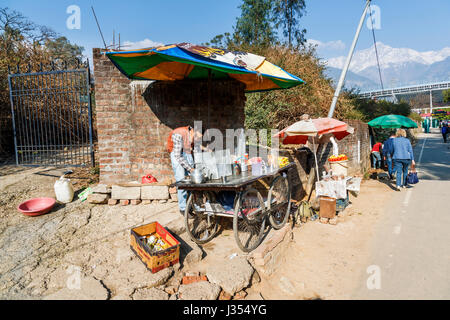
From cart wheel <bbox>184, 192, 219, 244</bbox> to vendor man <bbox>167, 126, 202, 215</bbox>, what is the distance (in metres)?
0.38

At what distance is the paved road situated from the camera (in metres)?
3.17

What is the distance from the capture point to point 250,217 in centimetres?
395

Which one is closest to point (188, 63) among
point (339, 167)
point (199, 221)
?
point (199, 221)

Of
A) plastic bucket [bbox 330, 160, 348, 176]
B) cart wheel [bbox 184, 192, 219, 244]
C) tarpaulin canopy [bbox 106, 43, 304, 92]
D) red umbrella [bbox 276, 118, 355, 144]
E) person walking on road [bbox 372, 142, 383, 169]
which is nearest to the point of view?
tarpaulin canopy [bbox 106, 43, 304, 92]

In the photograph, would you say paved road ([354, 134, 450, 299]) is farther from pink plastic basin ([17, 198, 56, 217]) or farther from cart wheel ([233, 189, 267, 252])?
pink plastic basin ([17, 198, 56, 217])

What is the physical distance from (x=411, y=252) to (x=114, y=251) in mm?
4399

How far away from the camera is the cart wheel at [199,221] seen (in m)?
4.04

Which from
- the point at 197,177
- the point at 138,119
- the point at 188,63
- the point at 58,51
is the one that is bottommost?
the point at 197,177

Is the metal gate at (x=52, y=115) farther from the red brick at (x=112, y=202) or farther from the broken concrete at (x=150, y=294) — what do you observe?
the broken concrete at (x=150, y=294)

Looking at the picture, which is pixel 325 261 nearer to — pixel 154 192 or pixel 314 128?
pixel 314 128

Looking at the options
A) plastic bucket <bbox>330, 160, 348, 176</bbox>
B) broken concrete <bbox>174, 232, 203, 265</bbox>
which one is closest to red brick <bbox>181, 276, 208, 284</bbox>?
broken concrete <bbox>174, 232, 203, 265</bbox>
